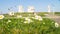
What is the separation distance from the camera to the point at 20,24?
150 inches

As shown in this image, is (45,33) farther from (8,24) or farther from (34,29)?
(8,24)

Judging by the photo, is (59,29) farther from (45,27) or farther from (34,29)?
(34,29)

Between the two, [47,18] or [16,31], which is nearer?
[16,31]

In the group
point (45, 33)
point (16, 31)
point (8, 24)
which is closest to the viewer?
point (16, 31)

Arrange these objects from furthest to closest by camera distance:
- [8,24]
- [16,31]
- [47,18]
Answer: [47,18] → [8,24] → [16,31]

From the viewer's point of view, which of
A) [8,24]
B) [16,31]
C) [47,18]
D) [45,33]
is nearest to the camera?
[16,31]

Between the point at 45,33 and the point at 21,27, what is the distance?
47cm

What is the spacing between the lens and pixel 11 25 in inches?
154

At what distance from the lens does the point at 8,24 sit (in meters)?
3.85

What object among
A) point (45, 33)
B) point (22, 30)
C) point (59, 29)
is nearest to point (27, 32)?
point (22, 30)

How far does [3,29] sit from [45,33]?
0.78m

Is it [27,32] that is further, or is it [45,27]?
[45,27]

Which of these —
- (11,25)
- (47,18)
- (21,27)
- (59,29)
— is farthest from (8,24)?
(47,18)

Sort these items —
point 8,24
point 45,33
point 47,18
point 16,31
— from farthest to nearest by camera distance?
1. point 47,18
2. point 8,24
3. point 45,33
4. point 16,31
